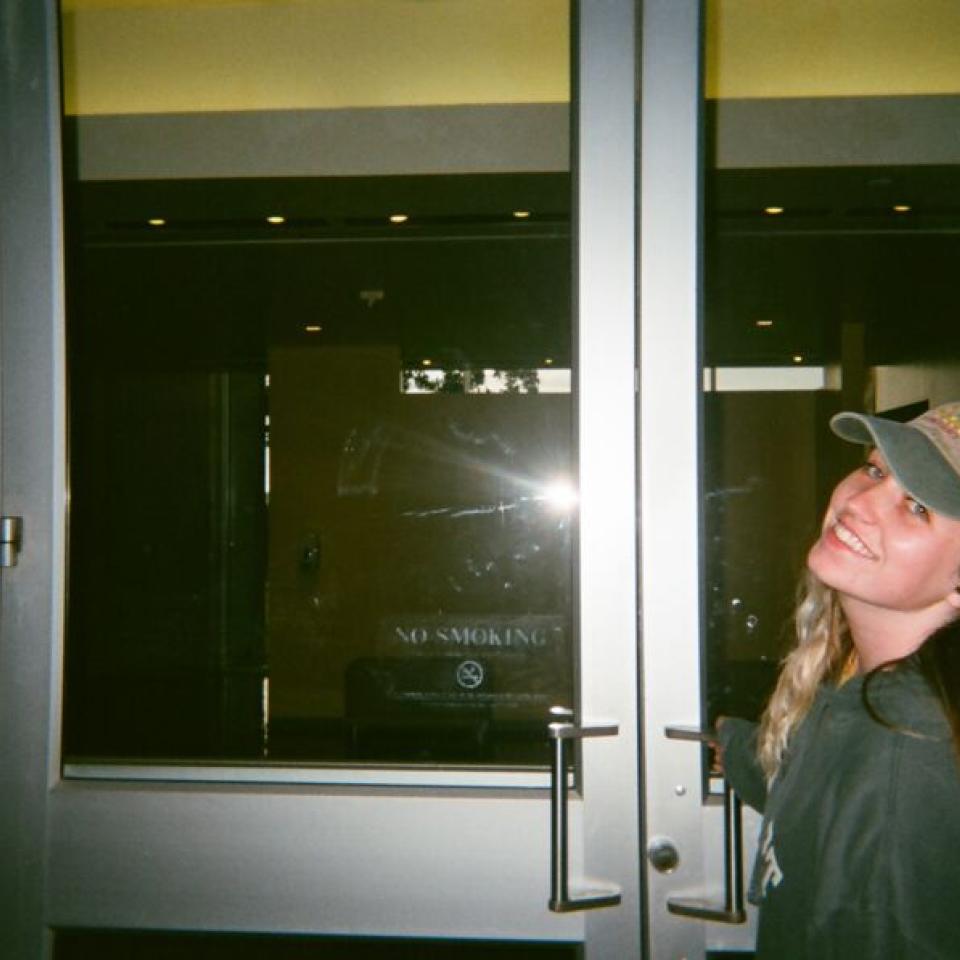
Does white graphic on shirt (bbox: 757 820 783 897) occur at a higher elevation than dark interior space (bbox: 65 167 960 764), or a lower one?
lower

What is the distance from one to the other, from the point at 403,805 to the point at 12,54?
1.36m

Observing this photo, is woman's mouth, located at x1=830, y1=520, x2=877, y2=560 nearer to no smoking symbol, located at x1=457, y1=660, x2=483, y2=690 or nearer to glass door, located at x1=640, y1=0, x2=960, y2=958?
glass door, located at x1=640, y1=0, x2=960, y2=958

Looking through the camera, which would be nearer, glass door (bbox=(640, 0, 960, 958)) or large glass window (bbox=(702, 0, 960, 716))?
glass door (bbox=(640, 0, 960, 958))

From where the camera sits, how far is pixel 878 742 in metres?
1.08

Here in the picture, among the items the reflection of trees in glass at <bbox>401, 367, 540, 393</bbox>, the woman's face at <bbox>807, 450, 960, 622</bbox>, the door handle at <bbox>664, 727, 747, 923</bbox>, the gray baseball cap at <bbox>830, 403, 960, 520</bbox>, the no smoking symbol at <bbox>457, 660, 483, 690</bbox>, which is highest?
the reflection of trees in glass at <bbox>401, 367, 540, 393</bbox>

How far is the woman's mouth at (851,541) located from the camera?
118 cm

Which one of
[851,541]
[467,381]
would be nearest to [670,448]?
[851,541]

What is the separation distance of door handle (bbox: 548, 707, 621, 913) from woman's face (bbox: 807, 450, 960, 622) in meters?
0.43

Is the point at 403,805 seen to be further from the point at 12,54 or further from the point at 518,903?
the point at 12,54

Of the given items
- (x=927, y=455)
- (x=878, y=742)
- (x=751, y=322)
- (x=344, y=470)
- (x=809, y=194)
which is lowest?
(x=878, y=742)

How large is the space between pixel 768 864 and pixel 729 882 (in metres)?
0.18

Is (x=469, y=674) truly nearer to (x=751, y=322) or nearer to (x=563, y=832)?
(x=751, y=322)

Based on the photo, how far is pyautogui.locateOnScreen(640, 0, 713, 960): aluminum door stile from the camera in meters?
1.42

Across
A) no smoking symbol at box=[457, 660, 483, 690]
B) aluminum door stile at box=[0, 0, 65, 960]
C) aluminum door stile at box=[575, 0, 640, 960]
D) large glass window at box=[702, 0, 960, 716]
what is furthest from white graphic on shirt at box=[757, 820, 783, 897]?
no smoking symbol at box=[457, 660, 483, 690]
